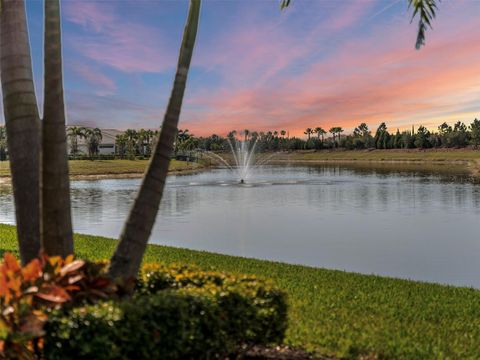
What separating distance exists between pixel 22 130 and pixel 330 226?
601 inches

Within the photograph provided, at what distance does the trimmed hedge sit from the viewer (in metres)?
3.88

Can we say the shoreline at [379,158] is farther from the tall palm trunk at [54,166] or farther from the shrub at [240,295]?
the tall palm trunk at [54,166]

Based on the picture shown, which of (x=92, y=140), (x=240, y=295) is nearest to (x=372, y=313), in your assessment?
(x=240, y=295)

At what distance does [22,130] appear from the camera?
5309mm

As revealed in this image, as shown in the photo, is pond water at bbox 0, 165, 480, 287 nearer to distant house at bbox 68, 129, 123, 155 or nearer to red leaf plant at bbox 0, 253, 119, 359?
red leaf plant at bbox 0, 253, 119, 359

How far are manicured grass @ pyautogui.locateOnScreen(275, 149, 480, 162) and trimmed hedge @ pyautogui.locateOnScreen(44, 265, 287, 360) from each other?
97485 mm

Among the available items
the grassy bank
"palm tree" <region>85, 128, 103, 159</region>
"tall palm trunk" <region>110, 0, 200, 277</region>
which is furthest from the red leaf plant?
"palm tree" <region>85, 128, 103, 159</region>

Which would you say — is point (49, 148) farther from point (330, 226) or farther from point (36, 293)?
point (330, 226)

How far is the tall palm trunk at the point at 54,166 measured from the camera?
504 centimetres

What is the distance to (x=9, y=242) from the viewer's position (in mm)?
13367

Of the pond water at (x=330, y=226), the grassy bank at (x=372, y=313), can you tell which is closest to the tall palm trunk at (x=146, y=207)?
the grassy bank at (x=372, y=313)

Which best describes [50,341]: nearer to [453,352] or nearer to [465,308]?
[453,352]

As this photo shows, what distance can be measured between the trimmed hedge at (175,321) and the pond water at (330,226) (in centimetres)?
752

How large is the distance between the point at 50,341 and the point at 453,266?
11.2m
